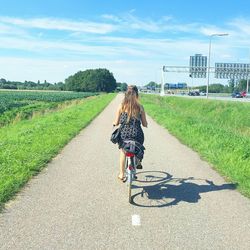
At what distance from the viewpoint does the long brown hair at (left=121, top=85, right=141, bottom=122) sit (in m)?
7.10

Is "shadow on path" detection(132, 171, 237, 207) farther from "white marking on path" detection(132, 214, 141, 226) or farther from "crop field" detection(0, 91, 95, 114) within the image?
"crop field" detection(0, 91, 95, 114)

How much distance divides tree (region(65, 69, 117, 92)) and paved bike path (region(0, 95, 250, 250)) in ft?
529

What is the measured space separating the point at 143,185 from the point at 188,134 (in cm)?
855

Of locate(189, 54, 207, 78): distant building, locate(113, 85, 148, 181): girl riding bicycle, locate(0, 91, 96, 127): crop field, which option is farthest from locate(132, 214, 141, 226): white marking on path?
locate(189, 54, 207, 78): distant building

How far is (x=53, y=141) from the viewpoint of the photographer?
527 inches

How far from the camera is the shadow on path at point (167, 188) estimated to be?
678cm

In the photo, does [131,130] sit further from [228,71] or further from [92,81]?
[92,81]

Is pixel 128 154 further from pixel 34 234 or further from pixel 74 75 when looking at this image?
pixel 74 75

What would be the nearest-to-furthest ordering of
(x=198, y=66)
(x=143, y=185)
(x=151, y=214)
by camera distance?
(x=151, y=214)
(x=143, y=185)
(x=198, y=66)

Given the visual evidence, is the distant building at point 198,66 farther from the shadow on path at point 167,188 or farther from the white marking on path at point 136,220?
the white marking on path at point 136,220

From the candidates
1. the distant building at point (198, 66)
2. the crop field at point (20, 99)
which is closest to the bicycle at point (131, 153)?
the crop field at point (20, 99)

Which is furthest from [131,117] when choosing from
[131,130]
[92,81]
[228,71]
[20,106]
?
[92,81]

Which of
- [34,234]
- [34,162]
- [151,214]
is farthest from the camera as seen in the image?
[34,162]

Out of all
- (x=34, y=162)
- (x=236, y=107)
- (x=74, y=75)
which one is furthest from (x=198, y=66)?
(x=74, y=75)
